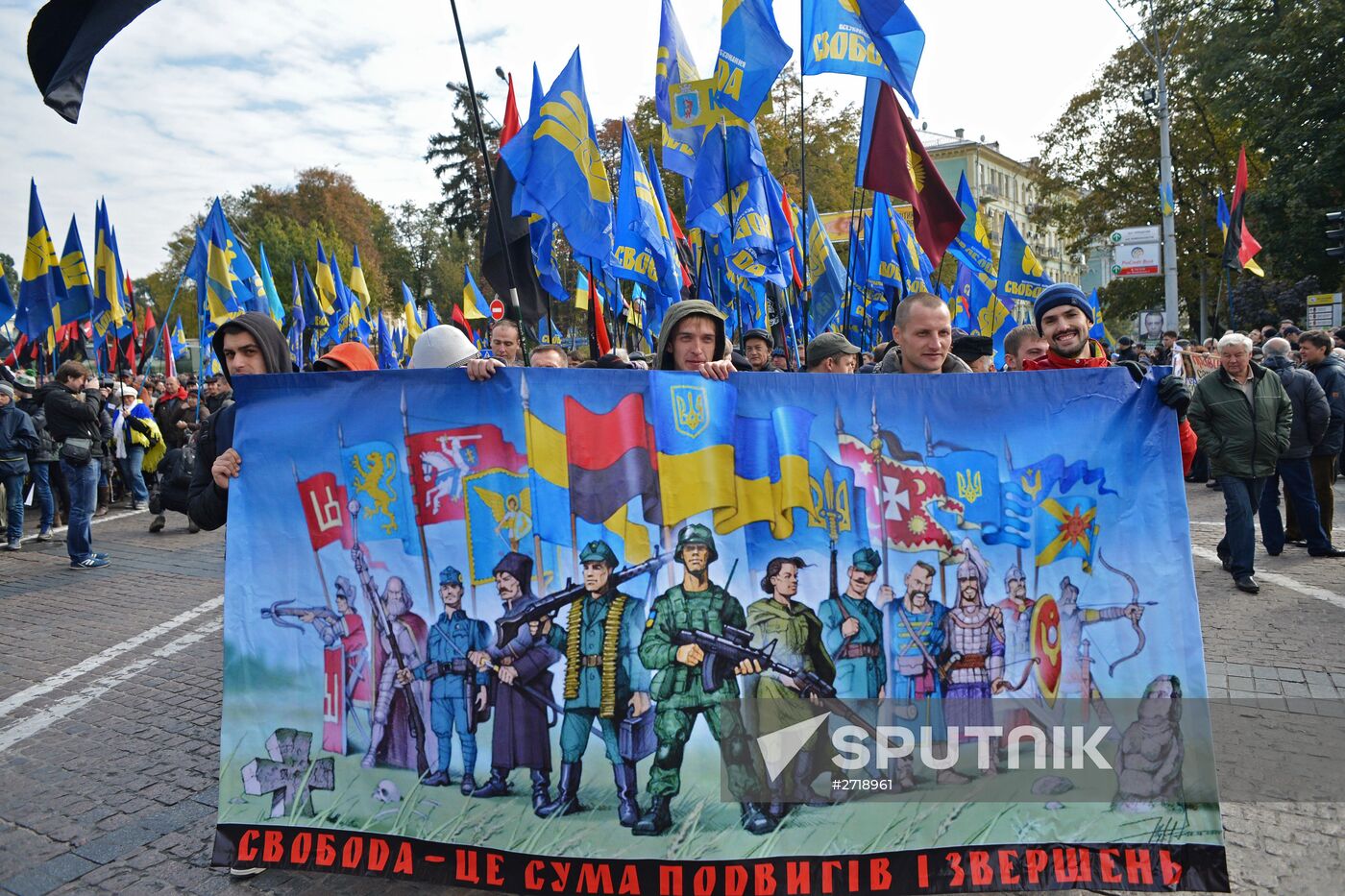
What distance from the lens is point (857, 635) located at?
3117 millimetres

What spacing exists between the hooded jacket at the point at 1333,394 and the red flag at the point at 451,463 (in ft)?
29.6

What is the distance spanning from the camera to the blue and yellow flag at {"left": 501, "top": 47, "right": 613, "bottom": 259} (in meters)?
7.46

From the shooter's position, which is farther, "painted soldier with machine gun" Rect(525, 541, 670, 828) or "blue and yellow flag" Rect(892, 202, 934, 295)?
"blue and yellow flag" Rect(892, 202, 934, 295)

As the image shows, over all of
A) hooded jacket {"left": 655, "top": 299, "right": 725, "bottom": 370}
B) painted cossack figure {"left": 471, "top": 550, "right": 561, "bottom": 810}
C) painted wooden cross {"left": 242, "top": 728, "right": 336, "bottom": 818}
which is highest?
hooded jacket {"left": 655, "top": 299, "right": 725, "bottom": 370}

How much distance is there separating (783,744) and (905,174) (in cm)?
450

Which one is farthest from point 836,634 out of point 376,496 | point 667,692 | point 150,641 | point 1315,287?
point 1315,287

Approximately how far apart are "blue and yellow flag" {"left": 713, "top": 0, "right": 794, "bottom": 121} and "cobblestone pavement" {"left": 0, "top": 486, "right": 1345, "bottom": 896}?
15.8 ft

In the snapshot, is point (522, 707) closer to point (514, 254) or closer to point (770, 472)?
point (770, 472)

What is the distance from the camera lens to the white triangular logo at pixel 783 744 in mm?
3002

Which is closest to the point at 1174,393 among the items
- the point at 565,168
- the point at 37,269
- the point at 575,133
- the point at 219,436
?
the point at 219,436

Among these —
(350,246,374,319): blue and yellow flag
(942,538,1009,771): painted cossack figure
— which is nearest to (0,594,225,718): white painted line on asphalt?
(942,538,1009,771): painted cossack figure

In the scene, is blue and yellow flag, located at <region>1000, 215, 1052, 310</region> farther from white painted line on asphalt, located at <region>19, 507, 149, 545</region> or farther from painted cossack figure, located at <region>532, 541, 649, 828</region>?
white painted line on asphalt, located at <region>19, 507, 149, 545</region>

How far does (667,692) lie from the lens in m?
3.01

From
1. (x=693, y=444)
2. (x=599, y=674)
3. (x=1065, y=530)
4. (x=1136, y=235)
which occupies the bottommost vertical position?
(x=599, y=674)
